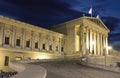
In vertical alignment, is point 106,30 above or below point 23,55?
above

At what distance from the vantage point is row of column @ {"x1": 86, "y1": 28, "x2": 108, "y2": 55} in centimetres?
4682

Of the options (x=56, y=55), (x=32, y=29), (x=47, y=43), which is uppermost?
(x=32, y=29)

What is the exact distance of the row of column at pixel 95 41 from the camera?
154ft

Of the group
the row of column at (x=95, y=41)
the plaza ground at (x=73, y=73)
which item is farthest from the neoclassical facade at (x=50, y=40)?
the plaza ground at (x=73, y=73)

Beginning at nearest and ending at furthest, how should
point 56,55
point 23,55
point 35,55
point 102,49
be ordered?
point 23,55 → point 35,55 → point 56,55 → point 102,49

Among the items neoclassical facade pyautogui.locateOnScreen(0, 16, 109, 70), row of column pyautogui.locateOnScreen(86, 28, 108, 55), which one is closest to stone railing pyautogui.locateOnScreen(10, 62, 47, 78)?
neoclassical facade pyautogui.locateOnScreen(0, 16, 109, 70)

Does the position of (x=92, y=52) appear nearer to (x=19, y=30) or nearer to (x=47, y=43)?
(x=47, y=43)

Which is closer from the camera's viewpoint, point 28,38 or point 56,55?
point 28,38

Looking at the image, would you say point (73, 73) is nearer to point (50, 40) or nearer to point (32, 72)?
point (32, 72)

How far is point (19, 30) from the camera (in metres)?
34.7

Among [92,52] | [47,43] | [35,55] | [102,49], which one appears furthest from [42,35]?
[102,49]

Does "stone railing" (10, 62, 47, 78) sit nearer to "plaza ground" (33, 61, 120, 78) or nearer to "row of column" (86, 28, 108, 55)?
"plaza ground" (33, 61, 120, 78)

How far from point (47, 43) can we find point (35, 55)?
4.83 meters

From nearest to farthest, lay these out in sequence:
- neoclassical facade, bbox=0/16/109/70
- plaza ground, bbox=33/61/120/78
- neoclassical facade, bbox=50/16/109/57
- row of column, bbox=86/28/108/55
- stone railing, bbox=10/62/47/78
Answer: stone railing, bbox=10/62/47/78 → plaza ground, bbox=33/61/120/78 → neoclassical facade, bbox=0/16/109/70 → neoclassical facade, bbox=50/16/109/57 → row of column, bbox=86/28/108/55
